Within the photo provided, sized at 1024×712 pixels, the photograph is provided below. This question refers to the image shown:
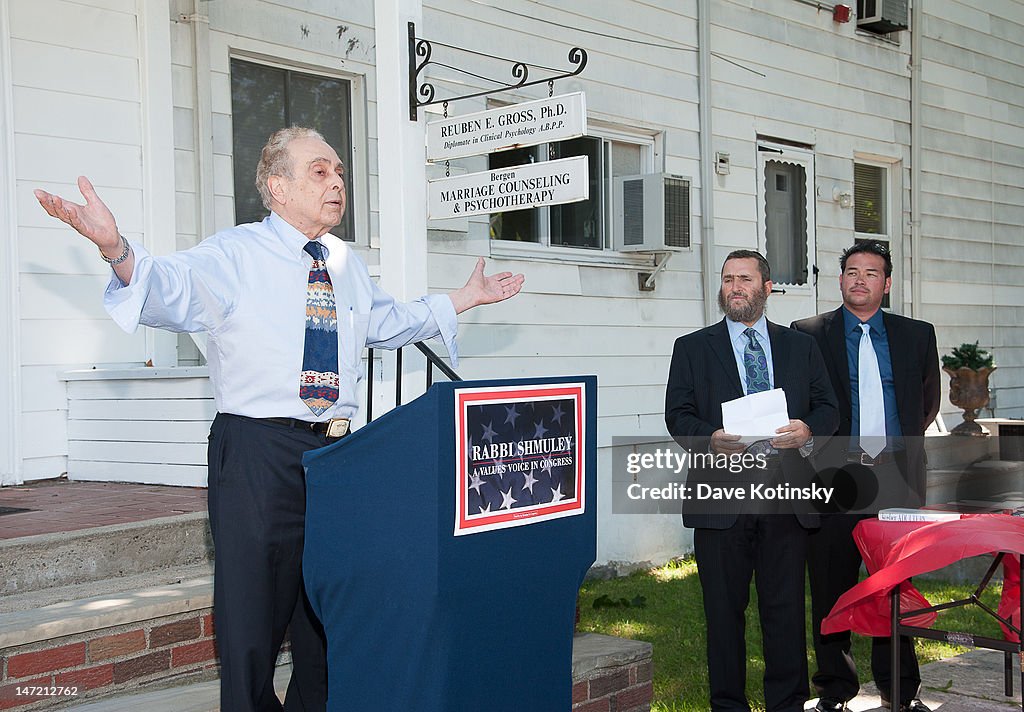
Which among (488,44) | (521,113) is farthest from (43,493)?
(488,44)

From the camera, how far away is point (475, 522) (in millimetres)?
2424

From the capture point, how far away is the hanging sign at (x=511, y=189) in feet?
16.5

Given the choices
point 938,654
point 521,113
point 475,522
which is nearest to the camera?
point 475,522

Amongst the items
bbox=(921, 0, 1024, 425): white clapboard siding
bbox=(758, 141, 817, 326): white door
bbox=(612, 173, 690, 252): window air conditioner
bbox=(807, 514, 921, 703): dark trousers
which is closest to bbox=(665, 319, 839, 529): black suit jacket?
bbox=(807, 514, 921, 703): dark trousers

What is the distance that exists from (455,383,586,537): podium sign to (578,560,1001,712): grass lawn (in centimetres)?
252

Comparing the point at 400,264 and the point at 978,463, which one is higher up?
the point at 400,264

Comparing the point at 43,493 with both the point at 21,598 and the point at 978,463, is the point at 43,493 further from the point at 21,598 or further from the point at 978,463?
the point at 978,463

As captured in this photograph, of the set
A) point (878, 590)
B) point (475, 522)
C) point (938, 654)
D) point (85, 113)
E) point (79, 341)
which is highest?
point (85, 113)

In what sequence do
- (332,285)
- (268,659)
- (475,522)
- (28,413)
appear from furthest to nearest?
1. (28,413)
2. (332,285)
3. (268,659)
4. (475,522)

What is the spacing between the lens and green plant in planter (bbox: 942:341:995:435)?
10.1m

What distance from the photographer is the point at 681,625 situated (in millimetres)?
6434

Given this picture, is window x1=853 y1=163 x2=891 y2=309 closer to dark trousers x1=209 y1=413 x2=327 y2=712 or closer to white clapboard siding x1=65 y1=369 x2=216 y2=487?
white clapboard siding x1=65 y1=369 x2=216 y2=487

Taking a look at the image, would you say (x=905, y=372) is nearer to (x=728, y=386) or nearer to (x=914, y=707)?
(x=728, y=386)

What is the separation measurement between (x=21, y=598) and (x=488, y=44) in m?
4.86
